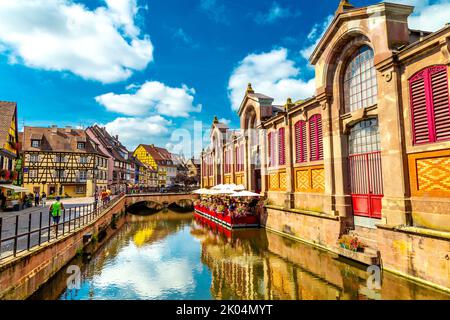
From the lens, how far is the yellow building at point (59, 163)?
40.0 meters

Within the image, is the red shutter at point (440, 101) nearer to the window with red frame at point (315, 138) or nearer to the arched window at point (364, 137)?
the arched window at point (364, 137)

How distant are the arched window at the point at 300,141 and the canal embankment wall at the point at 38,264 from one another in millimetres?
13616

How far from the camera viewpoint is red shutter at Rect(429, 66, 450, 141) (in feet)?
30.1

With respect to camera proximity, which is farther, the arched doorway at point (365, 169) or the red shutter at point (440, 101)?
the arched doorway at point (365, 169)

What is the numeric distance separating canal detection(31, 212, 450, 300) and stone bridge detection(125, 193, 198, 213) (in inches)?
885

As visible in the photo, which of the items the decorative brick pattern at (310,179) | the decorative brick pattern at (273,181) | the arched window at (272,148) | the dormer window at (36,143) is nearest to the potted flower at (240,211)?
the decorative brick pattern at (273,181)

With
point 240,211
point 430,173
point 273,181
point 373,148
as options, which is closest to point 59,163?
point 240,211

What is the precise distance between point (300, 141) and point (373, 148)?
5.80 metres

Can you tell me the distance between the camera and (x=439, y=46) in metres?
9.23

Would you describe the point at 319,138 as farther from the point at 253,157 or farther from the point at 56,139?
the point at 56,139

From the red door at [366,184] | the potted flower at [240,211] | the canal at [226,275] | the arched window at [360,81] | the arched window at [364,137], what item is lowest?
the canal at [226,275]

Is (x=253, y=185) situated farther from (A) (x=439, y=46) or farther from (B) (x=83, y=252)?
(A) (x=439, y=46)
